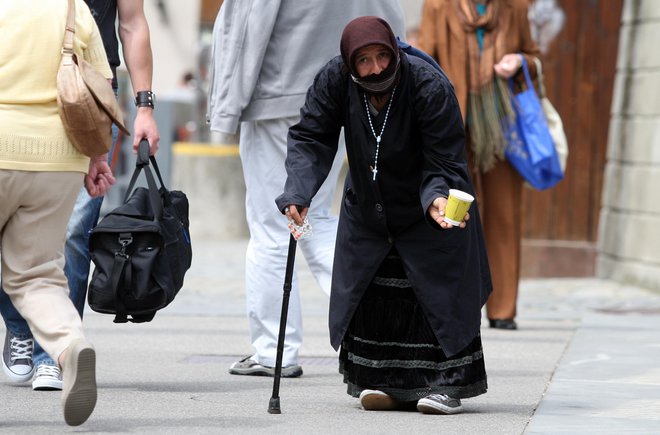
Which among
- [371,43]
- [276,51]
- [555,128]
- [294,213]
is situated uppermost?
[371,43]

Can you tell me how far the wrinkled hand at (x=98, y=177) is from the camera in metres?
5.40

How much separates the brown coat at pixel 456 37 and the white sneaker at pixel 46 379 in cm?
291

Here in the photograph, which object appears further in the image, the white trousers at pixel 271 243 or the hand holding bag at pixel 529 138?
the hand holding bag at pixel 529 138

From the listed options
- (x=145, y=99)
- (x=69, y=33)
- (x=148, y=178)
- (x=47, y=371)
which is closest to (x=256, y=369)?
(x=47, y=371)

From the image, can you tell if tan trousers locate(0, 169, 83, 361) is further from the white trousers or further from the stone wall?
the stone wall

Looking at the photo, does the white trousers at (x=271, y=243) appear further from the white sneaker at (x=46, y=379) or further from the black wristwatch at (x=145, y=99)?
the white sneaker at (x=46, y=379)

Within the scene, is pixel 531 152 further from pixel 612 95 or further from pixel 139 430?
pixel 139 430

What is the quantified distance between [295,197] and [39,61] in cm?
98

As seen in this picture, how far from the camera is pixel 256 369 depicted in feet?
20.7

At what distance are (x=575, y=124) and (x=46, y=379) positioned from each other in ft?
18.8

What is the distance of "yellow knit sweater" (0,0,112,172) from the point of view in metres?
4.88

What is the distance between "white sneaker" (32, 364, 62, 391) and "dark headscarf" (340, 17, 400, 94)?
166 cm

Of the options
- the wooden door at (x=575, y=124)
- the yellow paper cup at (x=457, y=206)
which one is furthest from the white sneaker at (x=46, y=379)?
the wooden door at (x=575, y=124)

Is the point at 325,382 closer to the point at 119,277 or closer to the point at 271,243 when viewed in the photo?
the point at 271,243
